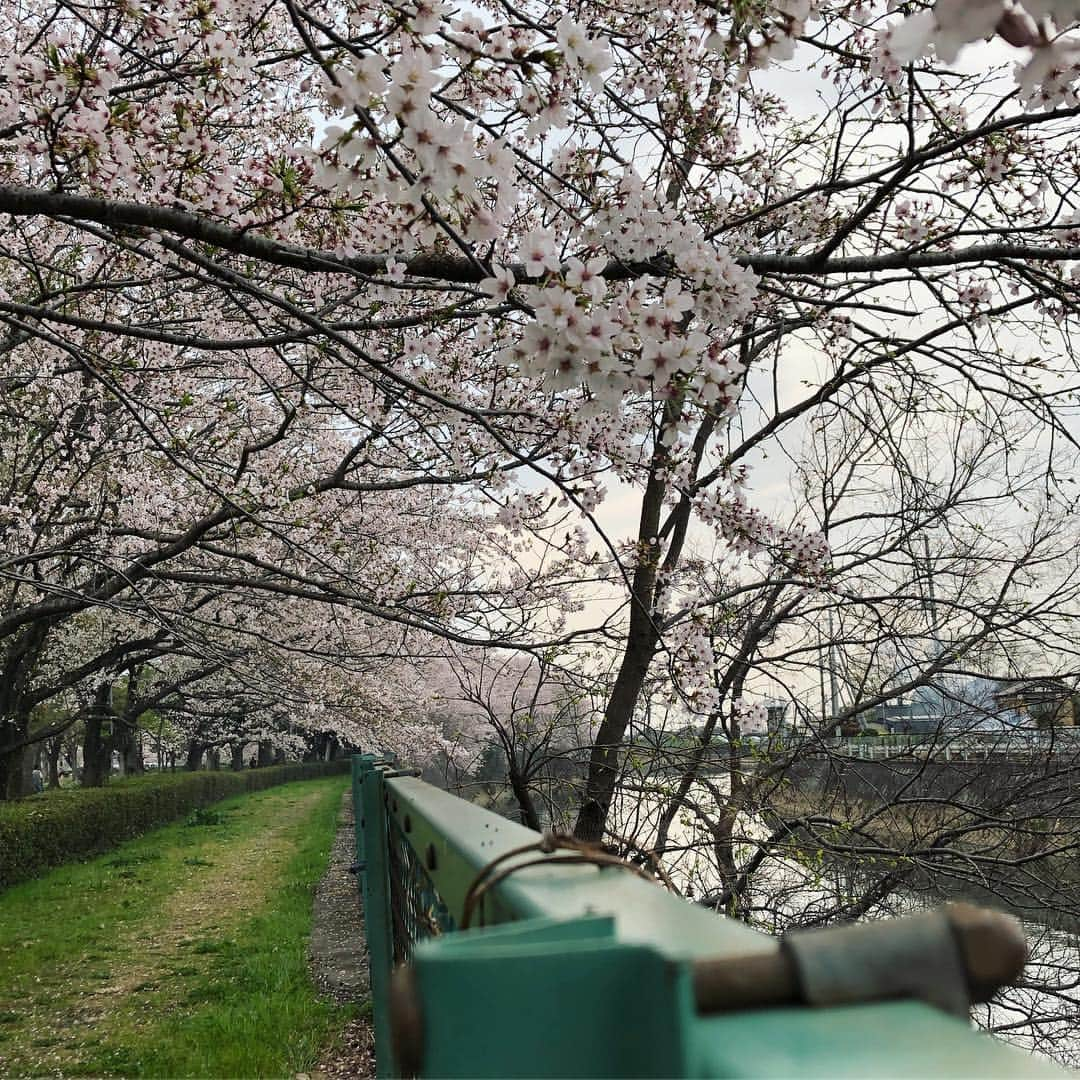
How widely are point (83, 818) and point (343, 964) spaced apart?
965 centimetres

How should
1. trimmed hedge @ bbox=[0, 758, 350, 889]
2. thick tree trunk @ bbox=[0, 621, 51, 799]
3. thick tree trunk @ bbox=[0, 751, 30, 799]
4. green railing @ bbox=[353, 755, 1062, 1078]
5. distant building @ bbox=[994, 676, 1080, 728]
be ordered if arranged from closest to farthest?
green railing @ bbox=[353, 755, 1062, 1078] → distant building @ bbox=[994, 676, 1080, 728] → thick tree trunk @ bbox=[0, 621, 51, 799] → trimmed hedge @ bbox=[0, 758, 350, 889] → thick tree trunk @ bbox=[0, 751, 30, 799]

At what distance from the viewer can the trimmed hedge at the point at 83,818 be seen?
13016 millimetres

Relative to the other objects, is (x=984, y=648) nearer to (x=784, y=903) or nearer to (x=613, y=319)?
(x=784, y=903)

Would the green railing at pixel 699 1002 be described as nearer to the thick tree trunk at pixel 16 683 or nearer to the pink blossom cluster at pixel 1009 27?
the pink blossom cluster at pixel 1009 27

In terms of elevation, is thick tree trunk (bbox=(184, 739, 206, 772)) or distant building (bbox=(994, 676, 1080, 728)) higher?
distant building (bbox=(994, 676, 1080, 728))

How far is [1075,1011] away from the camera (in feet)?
18.2

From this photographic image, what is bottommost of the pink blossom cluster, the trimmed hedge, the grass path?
the grass path

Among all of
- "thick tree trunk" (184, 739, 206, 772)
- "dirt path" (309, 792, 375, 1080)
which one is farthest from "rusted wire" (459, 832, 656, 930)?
"thick tree trunk" (184, 739, 206, 772)

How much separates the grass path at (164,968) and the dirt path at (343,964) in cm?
15

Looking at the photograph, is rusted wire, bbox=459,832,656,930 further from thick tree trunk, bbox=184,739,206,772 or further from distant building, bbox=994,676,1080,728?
thick tree trunk, bbox=184,739,206,772

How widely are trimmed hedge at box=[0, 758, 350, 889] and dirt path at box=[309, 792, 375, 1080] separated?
4259 millimetres

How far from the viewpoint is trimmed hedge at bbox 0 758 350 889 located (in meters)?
13.0

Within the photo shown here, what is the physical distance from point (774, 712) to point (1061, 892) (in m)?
1.83

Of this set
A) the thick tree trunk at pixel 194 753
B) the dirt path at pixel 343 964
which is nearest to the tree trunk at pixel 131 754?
the thick tree trunk at pixel 194 753
